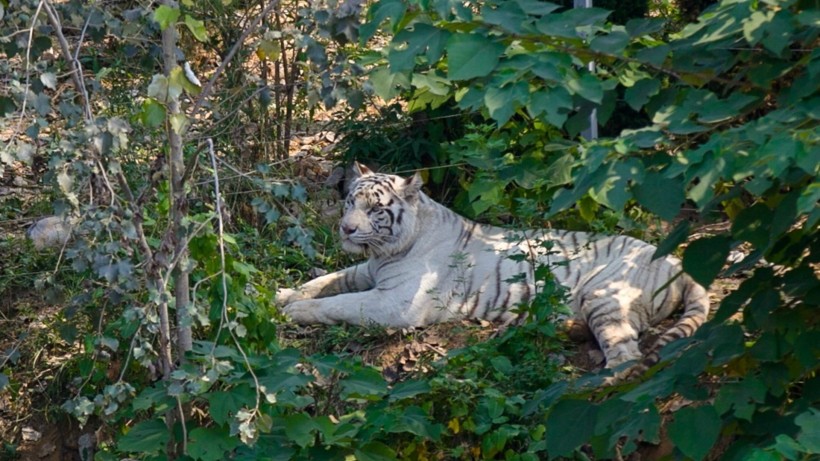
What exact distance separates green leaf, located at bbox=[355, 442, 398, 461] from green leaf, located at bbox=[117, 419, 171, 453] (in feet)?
2.18

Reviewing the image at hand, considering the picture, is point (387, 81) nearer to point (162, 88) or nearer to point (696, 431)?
point (162, 88)

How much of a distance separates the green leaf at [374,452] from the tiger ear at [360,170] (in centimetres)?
268

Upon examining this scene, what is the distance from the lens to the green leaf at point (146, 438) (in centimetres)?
420

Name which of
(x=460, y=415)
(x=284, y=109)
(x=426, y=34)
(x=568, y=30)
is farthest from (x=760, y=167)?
(x=284, y=109)

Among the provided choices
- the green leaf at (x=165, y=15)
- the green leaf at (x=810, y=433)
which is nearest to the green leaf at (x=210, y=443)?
the green leaf at (x=165, y=15)

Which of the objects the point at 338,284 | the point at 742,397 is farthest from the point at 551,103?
the point at 338,284

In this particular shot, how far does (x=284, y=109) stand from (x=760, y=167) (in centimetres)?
539

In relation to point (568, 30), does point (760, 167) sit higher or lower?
lower

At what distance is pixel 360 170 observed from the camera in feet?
22.7

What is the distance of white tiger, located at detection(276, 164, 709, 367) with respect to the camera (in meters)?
5.93

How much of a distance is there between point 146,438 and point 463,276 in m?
2.47

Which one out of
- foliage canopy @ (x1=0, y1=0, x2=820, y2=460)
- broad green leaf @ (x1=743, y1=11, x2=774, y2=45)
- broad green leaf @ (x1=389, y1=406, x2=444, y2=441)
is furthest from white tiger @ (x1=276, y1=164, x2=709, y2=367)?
broad green leaf @ (x1=743, y1=11, x2=774, y2=45)

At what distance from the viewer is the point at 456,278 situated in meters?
6.42

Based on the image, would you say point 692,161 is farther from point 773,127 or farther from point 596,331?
point 596,331
